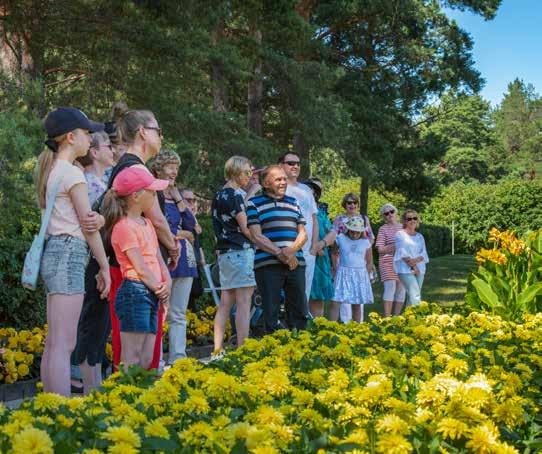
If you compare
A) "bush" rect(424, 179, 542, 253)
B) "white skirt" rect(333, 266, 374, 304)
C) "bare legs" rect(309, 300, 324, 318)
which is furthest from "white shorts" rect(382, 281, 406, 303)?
"bush" rect(424, 179, 542, 253)

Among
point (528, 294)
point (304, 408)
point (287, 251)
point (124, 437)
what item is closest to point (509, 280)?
point (528, 294)

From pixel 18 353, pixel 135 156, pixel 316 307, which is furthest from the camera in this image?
pixel 316 307

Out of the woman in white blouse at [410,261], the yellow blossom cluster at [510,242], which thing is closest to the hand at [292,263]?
the yellow blossom cluster at [510,242]

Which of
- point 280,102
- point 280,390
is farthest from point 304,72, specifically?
point 280,390

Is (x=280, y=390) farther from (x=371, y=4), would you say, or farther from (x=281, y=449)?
(x=371, y=4)

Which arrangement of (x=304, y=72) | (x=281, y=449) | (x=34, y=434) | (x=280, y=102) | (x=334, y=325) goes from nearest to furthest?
1. (x=34, y=434)
2. (x=281, y=449)
3. (x=334, y=325)
4. (x=304, y=72)
5. (x=280, y=102)

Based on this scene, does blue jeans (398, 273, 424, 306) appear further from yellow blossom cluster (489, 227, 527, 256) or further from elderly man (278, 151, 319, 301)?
yellow blossom cluster (489, 227, 527, 256)

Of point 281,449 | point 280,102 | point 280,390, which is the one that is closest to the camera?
point 281,449

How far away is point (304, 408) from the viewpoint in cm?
268

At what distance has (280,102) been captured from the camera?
18.0 meters

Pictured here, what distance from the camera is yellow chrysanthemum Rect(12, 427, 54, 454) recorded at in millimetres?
1922

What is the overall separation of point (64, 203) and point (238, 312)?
110 inches

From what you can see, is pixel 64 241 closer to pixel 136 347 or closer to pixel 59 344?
pixel 59 344

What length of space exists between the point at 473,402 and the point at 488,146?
81639 mm
